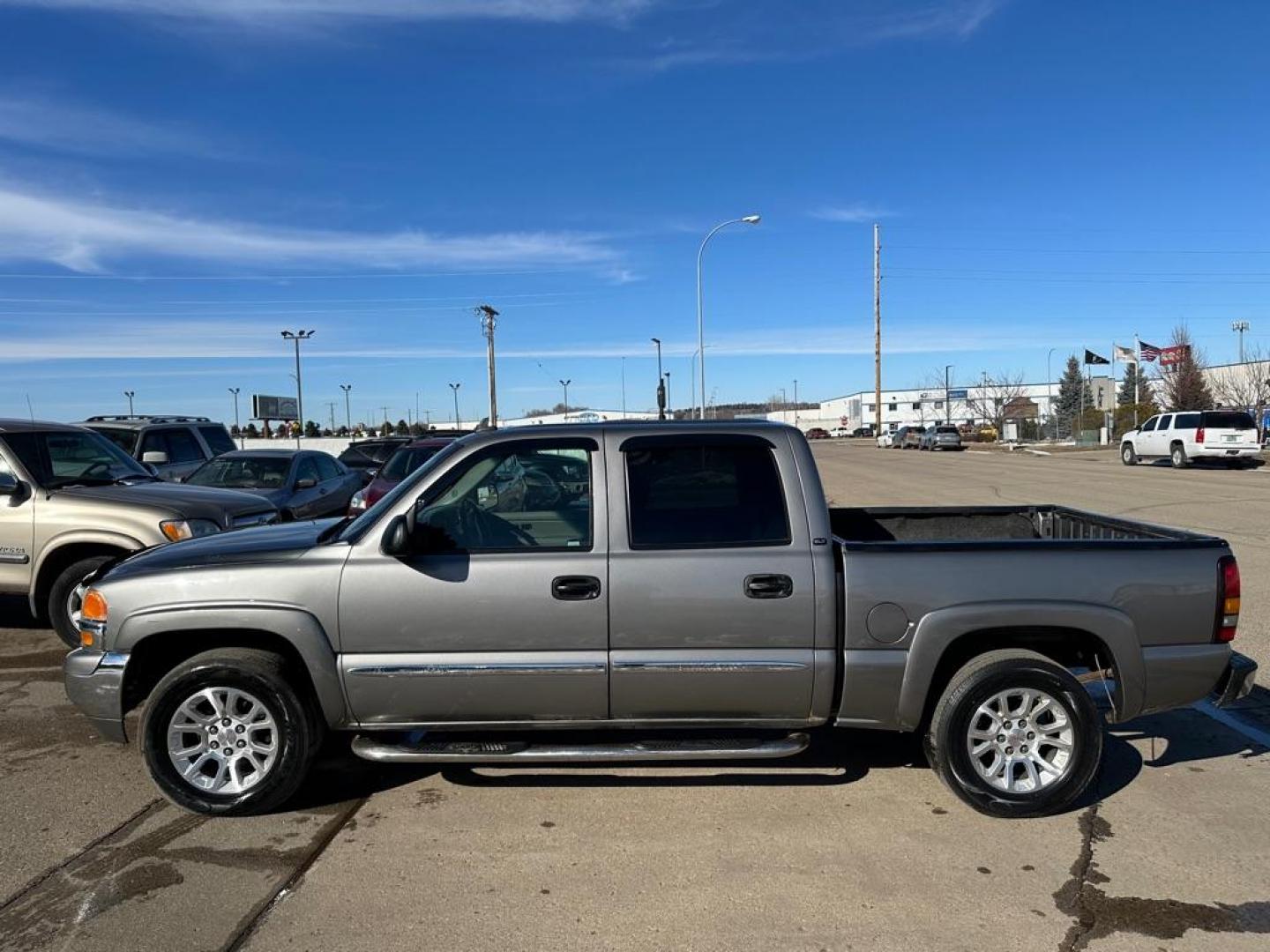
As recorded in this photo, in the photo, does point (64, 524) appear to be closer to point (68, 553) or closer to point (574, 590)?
point (68, 553)

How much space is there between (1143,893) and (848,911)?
3.83 feet

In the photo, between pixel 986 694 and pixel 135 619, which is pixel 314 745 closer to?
pixel 135 619

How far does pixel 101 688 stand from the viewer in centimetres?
420

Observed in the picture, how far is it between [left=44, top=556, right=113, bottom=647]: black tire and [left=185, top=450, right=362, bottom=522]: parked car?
368cm

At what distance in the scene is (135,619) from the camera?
414 centimetres

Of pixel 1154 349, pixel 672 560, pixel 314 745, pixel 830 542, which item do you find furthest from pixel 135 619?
pixel 1154 349

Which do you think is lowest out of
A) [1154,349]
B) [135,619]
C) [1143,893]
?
[1143,893]

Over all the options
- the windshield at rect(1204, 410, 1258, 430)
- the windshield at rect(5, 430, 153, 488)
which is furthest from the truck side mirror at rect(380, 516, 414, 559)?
the windshield at rect(1204, 410, 1258, 430)

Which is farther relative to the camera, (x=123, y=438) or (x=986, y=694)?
(x=123, y=438)

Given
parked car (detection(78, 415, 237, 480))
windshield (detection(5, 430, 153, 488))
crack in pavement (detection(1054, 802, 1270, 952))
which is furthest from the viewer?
parked car (detection(78, 415, 237, 480))

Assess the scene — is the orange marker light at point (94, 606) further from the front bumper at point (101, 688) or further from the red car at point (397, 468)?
the red car at point (397, 468)

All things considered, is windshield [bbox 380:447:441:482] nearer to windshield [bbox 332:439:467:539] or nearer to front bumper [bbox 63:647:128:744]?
front bumper [bbox 63:647:128:744]

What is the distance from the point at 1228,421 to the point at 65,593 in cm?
3061

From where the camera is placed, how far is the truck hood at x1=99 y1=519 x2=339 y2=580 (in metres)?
4.19
